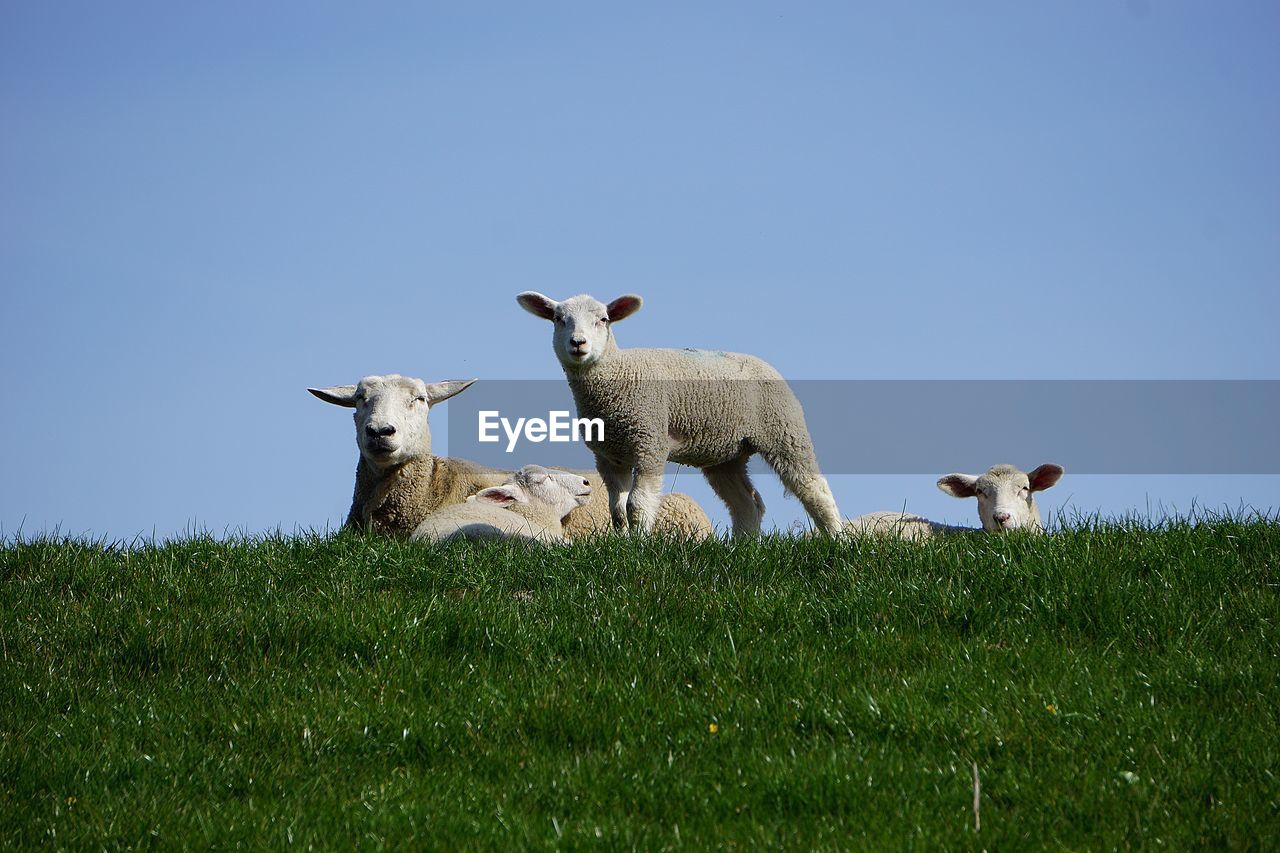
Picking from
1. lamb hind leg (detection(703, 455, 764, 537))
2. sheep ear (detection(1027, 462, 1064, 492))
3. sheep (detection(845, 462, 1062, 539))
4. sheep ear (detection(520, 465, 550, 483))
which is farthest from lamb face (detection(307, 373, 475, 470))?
sheep ear (detection(1027, 462, 1064, 492))

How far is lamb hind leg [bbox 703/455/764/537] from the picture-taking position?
11.5 meters

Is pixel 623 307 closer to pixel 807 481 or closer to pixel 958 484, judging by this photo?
pixel 807 481

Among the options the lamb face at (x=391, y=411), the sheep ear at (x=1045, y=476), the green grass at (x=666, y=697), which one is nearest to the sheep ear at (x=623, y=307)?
the lamb face at (x=391, y=411)

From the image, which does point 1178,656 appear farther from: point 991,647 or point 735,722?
point 735,722

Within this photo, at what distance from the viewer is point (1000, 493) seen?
39.1 ft

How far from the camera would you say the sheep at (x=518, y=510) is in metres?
10.5

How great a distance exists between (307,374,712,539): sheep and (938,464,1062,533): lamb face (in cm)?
265

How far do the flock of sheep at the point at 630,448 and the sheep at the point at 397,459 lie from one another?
0.01 meters

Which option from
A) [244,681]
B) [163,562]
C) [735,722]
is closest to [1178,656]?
[735,722]

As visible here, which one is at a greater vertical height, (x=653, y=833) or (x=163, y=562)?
(x=163, y=562)

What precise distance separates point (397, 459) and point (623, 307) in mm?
2416

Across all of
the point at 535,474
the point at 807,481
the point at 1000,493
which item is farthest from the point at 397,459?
the point at 1000,493

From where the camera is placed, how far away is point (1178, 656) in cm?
650

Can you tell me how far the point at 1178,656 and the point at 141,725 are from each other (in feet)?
17.0
